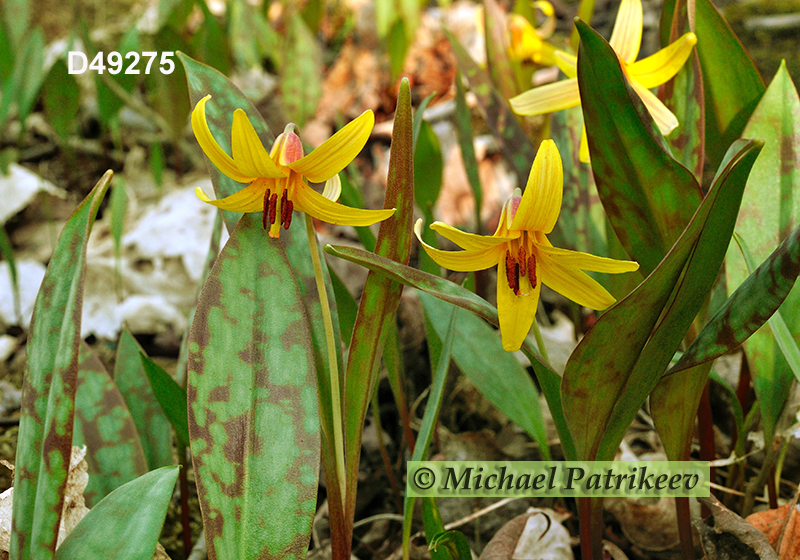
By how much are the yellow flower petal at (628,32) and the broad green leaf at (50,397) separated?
725 mm

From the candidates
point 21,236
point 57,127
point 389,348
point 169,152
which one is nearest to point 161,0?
point 169,152

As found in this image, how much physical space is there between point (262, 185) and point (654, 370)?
1.69ft

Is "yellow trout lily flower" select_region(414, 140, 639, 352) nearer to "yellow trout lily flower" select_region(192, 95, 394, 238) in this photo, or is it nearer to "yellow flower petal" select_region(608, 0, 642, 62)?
"yellow trout lily flower" select_region(192, 95, 394, 238)

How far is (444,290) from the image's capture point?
730mm

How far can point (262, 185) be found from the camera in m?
0.73

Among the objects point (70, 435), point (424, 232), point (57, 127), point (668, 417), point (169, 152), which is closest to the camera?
point (70, 435)

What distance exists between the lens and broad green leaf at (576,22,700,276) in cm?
68

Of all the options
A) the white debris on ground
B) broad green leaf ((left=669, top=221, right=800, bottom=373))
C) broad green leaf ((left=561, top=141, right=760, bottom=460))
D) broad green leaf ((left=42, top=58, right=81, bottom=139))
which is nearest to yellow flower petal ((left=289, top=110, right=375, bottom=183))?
broad green leaf ((left=561, top=141, right=760, bottom=460))

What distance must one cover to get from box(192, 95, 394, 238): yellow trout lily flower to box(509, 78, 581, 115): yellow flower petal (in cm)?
31

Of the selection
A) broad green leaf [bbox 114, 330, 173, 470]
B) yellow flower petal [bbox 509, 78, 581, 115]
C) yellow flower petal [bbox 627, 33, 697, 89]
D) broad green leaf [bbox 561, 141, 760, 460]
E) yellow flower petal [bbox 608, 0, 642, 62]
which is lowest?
broad green leaf [bbox 114, 330, 173, 470]

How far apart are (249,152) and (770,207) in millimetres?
760

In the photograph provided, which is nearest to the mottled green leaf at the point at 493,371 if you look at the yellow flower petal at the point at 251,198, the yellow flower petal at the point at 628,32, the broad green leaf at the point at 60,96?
the yellow flower petal at the point at 251,198

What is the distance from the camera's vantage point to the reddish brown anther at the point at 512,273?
0.72m

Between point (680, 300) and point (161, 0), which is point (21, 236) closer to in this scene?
point (161, 0)
